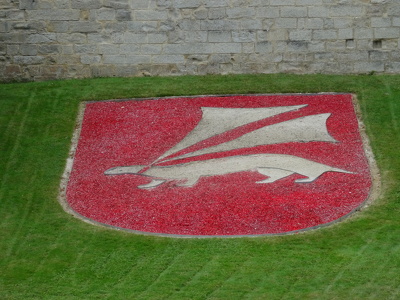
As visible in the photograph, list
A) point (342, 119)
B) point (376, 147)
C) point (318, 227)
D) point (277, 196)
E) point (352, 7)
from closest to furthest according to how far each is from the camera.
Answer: point (318, 227)
point (277, 196)
point (376, 147)
point (342, 119)
point (352, 7)

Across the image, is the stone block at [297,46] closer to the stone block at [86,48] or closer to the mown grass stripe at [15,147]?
the stone block at [86,48]

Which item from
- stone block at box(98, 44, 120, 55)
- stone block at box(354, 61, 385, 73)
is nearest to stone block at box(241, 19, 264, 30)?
stone block at box(354, 61, 385, 73)

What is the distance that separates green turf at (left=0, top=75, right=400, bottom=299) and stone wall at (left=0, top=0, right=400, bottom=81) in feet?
12.1

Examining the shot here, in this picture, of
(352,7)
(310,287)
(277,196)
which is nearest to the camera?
(310,287)

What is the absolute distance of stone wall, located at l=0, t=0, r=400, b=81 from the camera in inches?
858

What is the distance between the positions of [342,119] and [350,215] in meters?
4.36

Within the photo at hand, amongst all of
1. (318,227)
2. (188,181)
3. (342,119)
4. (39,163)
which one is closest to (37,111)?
(39,163)

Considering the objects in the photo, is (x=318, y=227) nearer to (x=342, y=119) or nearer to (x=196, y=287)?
(x=196, y=287)

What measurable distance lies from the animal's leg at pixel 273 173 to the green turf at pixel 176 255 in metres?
1.83

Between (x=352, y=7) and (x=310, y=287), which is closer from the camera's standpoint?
(x=310, y=287)

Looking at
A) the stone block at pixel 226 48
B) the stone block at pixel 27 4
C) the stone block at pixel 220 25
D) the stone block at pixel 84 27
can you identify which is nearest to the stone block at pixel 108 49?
the stone block at pixel 84 27

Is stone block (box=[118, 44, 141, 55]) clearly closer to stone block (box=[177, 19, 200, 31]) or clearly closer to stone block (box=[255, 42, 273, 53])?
stone block (box=[177, 19, 200, 31])

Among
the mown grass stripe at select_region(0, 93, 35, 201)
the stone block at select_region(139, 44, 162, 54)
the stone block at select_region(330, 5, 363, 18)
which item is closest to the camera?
the mown grass stripe at select_region(0, 93, 35, 201)

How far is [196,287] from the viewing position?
13141 mm
